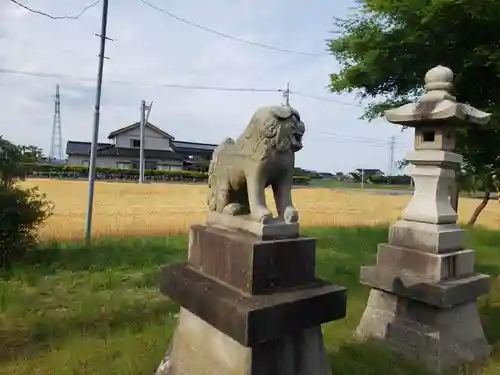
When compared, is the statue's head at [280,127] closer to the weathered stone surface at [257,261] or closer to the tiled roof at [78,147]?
the weathered stone surface at [257,261]

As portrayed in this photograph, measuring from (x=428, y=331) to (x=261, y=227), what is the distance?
2162mm

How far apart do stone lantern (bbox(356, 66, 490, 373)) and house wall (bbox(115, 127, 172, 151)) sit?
1689 inches

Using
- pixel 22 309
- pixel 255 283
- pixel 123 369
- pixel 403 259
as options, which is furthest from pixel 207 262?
pixel 22 309

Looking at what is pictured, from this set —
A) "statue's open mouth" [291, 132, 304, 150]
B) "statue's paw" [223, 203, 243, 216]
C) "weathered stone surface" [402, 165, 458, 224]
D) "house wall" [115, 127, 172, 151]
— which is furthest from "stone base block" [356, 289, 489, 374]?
"house wall" [115, 127, 172, 151]

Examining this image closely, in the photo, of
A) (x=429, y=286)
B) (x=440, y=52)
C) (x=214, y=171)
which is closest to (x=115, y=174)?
(x=440, y=52)

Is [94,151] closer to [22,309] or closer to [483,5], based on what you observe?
[22,309]

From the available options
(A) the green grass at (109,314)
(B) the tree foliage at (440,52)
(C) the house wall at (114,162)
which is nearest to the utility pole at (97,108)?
(A) the green grass at (109,314)

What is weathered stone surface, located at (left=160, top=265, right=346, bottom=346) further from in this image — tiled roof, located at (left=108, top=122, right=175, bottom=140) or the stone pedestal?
tiled roof, located at (left=108, top=122, right=175, bottom=140)

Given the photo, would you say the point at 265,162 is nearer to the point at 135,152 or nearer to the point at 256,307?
the point at 256,307

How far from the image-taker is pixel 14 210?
6.30 meters

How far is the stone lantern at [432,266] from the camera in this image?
363 cm

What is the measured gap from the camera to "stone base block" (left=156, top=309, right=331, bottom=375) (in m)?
2.41

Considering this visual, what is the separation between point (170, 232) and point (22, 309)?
5.20m

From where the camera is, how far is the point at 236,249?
2.51 metres
